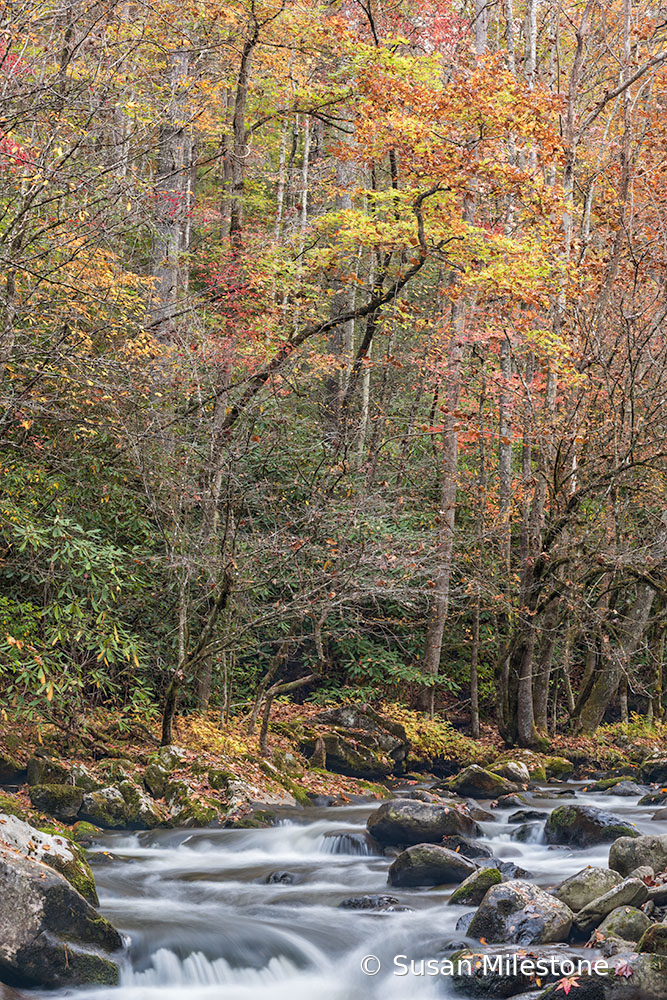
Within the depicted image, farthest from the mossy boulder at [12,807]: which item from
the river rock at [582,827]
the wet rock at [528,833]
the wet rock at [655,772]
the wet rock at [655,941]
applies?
the wet rock at [655,772]

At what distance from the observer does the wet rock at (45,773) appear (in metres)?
9.38

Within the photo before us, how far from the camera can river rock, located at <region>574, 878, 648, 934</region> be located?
6.66 metres

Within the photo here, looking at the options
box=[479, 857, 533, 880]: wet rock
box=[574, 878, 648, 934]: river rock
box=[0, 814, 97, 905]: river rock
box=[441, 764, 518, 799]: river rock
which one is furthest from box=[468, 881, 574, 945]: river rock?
box=[441, 764, 518, 799]: river rock

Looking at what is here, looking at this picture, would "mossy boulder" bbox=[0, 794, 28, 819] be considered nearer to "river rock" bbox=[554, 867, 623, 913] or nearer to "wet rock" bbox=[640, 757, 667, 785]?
"river rock" bbox=[554, 867, 623, 913]

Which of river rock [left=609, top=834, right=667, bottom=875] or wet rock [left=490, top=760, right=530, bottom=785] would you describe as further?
wet rock [left=490, top=760, right=530, bottom=785]

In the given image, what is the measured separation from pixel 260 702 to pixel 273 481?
3433 mm

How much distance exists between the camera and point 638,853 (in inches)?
309

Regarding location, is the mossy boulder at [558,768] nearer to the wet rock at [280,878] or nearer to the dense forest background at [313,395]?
the dense forest background at [313,395]

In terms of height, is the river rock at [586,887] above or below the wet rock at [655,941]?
below

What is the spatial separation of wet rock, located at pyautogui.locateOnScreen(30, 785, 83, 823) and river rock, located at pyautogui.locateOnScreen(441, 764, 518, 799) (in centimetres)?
548

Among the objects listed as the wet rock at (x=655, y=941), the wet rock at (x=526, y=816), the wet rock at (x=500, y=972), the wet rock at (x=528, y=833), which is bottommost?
the wet rock at (x=526, y=816)

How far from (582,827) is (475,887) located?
2637mm

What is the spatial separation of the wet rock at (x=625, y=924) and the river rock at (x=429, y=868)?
75.2 inches

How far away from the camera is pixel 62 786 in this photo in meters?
8.95
